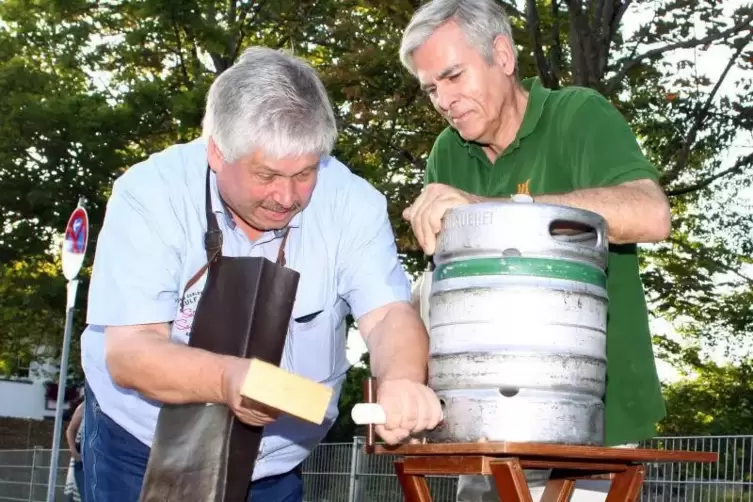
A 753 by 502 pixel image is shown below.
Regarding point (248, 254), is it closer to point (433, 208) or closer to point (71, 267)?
point (433, 208)

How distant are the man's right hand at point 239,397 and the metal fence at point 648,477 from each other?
137 cm

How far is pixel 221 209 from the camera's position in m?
2.92

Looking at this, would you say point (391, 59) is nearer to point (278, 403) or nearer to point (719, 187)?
point (719, 187)

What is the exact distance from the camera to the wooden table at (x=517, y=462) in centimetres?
238

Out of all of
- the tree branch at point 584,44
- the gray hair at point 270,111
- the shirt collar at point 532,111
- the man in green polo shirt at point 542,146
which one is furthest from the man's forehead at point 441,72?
the tree branch at point 584,44

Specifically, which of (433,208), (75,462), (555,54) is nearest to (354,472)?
(75,462)

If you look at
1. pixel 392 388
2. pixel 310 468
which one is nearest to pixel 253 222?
pixel 392 388

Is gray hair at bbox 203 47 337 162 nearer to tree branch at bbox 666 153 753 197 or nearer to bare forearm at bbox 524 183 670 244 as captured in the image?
bare forearm at bbox 524 183 670 244

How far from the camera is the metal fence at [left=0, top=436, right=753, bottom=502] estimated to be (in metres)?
6.01

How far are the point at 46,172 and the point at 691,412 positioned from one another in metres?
9.62

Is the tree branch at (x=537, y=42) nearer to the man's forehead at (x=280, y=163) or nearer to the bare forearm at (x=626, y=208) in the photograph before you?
the bare forearm at (x=626, y=208)

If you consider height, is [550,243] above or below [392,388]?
above

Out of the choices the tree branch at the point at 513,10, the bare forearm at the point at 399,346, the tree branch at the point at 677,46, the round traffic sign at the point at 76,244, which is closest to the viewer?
the bare forearm at the point at 399,346

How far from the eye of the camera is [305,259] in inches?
117
